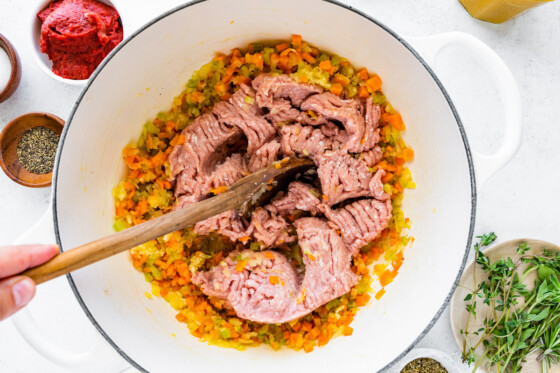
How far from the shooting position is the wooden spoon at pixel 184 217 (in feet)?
5.26

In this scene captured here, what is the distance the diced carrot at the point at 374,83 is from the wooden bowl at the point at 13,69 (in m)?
1.77

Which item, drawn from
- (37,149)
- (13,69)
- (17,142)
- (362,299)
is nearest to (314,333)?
(362,299)

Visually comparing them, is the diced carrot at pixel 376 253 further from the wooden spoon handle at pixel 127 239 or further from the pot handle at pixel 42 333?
the pot handle at pixel 42 333

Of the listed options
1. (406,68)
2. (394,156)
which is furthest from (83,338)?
(406,68)

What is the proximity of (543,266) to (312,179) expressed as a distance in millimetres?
1226

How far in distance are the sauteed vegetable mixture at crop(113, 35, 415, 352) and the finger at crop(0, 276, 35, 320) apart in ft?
2.58

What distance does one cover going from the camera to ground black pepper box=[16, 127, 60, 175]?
262cm

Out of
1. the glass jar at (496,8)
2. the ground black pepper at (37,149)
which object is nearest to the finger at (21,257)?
the ground black pepper at (37,149)

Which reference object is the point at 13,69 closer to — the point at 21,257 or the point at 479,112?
the point at 21,257

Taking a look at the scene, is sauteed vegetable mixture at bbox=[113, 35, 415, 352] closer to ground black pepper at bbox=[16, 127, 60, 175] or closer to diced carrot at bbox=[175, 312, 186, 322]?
diced carrot at bbox=[175, 312, 186, 322]

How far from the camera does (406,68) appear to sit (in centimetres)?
205

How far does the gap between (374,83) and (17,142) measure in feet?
6.04

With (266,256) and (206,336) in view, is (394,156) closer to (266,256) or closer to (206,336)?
(266,256)

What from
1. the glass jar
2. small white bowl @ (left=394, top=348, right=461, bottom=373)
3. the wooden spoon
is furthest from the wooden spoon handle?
the glass jar
